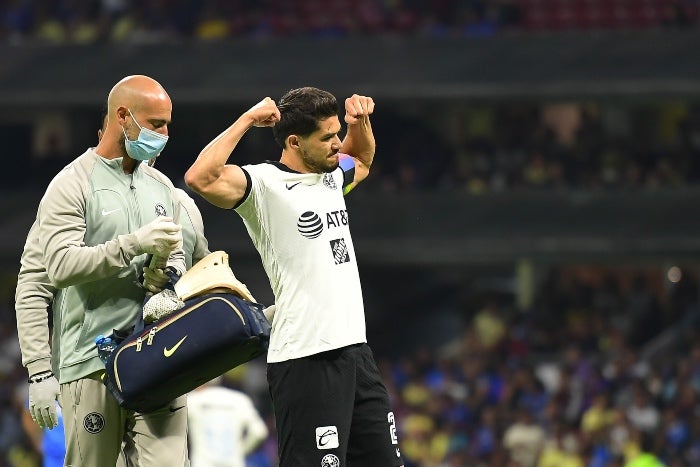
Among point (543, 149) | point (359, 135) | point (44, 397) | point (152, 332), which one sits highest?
point (543, 149)

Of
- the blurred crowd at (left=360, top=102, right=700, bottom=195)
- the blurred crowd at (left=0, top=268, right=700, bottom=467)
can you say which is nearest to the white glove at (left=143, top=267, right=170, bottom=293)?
the blurred crowd at (left=0, top=268, right=700, bottom=467)

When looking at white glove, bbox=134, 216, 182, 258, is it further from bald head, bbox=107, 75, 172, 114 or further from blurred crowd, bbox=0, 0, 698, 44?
blurred crowd, bbox=0, 0, 698, 44

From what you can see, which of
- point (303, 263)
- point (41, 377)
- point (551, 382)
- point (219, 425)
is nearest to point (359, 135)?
point (303, 263)

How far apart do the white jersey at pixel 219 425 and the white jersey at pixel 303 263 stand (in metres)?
4.04

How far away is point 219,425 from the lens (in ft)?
32.5

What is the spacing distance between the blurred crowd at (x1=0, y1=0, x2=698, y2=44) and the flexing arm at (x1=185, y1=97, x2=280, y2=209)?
15.5 m

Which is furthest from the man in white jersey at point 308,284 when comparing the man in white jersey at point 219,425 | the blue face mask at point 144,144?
the man in white jersey at point 219,425

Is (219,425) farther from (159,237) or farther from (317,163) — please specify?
(159,237)

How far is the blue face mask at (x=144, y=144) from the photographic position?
5.78m

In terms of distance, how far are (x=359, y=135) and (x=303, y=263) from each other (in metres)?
0.96

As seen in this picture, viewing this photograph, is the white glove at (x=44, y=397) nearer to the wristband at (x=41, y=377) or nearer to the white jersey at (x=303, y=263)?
the wristband at (x=41, y=377)

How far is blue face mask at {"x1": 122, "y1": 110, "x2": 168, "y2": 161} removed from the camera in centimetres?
578

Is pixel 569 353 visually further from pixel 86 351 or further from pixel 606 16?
pixel 86 351

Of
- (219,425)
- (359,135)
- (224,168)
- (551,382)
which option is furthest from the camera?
(551,382)
